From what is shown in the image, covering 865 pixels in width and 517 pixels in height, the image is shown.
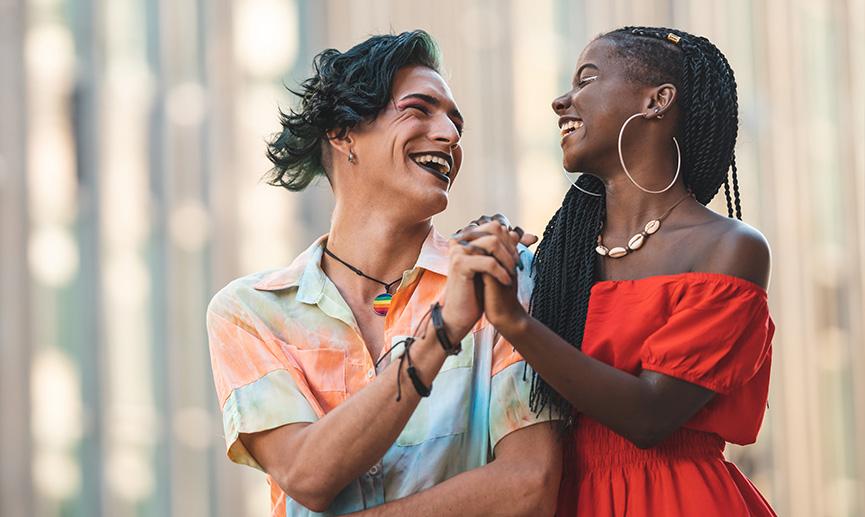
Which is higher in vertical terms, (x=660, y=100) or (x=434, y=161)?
(x=660, y=100)

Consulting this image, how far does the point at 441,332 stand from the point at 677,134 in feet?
2.54

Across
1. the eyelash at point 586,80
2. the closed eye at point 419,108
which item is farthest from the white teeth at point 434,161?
the eyelash at point 586,80

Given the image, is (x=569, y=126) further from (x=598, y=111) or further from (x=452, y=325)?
(x=452, y=325)

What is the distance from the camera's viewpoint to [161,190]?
9.33 meters

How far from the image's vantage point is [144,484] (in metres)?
9.14

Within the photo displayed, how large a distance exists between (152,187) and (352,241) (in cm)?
612

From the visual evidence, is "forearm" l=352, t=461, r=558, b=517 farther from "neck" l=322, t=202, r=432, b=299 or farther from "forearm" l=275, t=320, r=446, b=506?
"neck" l=322, t=202, r=432, b=299

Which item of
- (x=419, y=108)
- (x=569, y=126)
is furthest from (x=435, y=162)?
(x=569, y=126)

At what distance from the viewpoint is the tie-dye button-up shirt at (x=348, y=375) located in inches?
121

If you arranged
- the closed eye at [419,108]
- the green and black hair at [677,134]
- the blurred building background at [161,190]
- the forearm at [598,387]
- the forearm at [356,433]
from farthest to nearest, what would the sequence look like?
the blurred building background at [161,190] → the closed eye at [419,108] → the green and black hair at [677,134] → the forearm at [356,433] → the forearm at [598,387]

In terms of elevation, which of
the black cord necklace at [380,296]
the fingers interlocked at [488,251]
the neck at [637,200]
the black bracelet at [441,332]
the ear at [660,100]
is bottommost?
the black bracelet at [441,332]

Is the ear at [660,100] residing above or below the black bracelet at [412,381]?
above

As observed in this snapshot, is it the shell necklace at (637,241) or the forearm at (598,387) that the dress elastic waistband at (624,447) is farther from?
the shell necklace at (637,241)

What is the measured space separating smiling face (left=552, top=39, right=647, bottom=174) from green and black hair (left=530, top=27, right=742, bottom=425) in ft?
0.11
